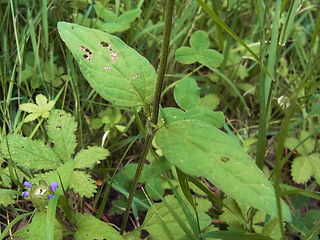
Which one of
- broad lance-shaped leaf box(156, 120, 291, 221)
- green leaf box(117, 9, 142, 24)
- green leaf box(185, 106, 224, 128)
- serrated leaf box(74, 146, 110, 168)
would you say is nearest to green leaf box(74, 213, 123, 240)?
serrated leaf box(74, 146, 110, 168)

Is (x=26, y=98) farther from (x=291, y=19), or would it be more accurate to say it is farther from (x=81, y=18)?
(x=291, y=19)

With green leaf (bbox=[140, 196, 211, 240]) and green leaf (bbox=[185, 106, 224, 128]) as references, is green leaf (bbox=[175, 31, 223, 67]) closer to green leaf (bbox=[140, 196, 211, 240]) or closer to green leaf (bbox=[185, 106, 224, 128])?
green leaf (bbox=[185, 106, 224, 128])

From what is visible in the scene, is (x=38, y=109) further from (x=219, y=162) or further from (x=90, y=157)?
(x=219, y=162)

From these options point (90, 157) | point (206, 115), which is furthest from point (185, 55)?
point (90, 157)

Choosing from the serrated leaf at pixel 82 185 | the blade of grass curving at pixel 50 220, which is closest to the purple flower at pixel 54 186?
the blade of grass curving at pixel 50 220

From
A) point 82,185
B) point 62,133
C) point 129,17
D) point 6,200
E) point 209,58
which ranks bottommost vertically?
point 6,200

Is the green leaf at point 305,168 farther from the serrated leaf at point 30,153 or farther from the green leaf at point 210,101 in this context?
the serrated leaf at point 30,153
